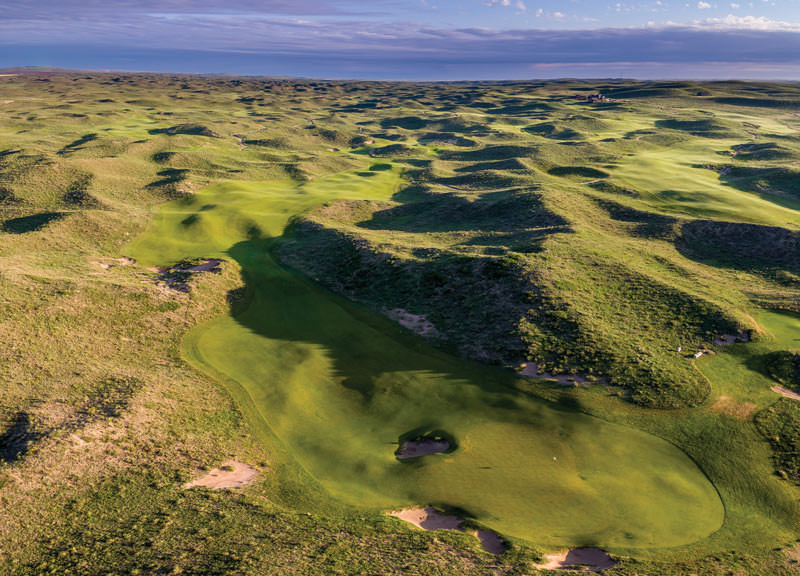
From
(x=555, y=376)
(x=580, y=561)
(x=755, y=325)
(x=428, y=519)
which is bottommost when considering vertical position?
(x=428, y=519)

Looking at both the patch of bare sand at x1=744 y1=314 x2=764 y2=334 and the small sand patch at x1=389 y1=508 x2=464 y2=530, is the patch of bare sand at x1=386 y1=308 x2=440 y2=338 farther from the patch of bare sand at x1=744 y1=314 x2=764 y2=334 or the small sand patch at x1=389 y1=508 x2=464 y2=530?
the patch of bare sand at x1=744 y1=314 x2=764 y2=334

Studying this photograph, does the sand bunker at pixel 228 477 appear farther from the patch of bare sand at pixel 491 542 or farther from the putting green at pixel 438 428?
the patch of bare sand at pixel 491 542

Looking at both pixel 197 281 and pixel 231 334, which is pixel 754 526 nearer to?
pixel 231 334

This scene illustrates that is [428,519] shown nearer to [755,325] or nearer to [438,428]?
[438,428]

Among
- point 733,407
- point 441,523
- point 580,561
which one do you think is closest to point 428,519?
point 441,523

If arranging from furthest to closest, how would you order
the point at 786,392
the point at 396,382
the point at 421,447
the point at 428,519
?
the point at 396,382
the point at 786,392
the point at 421,447
the point at 428,519

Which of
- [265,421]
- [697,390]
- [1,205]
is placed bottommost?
[265,421]

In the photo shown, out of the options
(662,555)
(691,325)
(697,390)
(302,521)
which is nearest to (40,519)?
(302,521)
